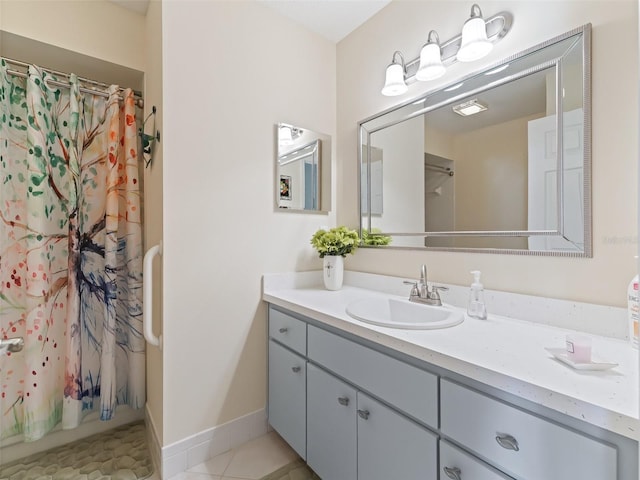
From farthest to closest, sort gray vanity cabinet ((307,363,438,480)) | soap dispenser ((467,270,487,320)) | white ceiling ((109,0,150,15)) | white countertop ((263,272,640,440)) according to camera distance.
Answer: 1. white ceiling ((109,0,150,15))
2. soap dispenser ((467,270,487,320))
3. gray vanity cabinet ((307,363,438,480))
4. white countertop ((263,272,640,440))

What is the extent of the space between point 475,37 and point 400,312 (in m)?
1.22

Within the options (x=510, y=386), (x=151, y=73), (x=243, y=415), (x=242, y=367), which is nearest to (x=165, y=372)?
(x=242, y=367)

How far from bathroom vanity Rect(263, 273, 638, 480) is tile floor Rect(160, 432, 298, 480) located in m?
0.15

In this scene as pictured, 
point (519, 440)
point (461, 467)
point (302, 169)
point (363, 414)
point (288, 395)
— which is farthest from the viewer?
point (302, 169)

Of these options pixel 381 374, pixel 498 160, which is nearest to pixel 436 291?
pixel 381 374

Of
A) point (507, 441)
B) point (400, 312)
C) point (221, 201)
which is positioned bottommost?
point (507, 441)

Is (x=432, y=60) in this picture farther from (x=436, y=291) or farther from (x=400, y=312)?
(x=400, y=312)

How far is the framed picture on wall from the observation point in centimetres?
178

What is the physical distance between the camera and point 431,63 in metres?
1.39

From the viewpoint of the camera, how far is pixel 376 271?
→ 71.2 inches

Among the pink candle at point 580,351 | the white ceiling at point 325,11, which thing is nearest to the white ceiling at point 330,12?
the white ceiling at point 325,11

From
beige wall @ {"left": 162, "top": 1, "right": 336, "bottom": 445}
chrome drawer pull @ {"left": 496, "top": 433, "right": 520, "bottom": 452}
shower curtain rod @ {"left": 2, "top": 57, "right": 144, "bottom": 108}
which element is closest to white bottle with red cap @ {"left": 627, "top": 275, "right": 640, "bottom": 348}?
chrome drawer pull @ {"left": 496, "top": 433, "right": 520, "bottom": 452}

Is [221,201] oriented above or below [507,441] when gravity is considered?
above

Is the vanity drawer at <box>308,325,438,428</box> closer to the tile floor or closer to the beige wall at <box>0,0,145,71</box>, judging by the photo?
the tile floor
